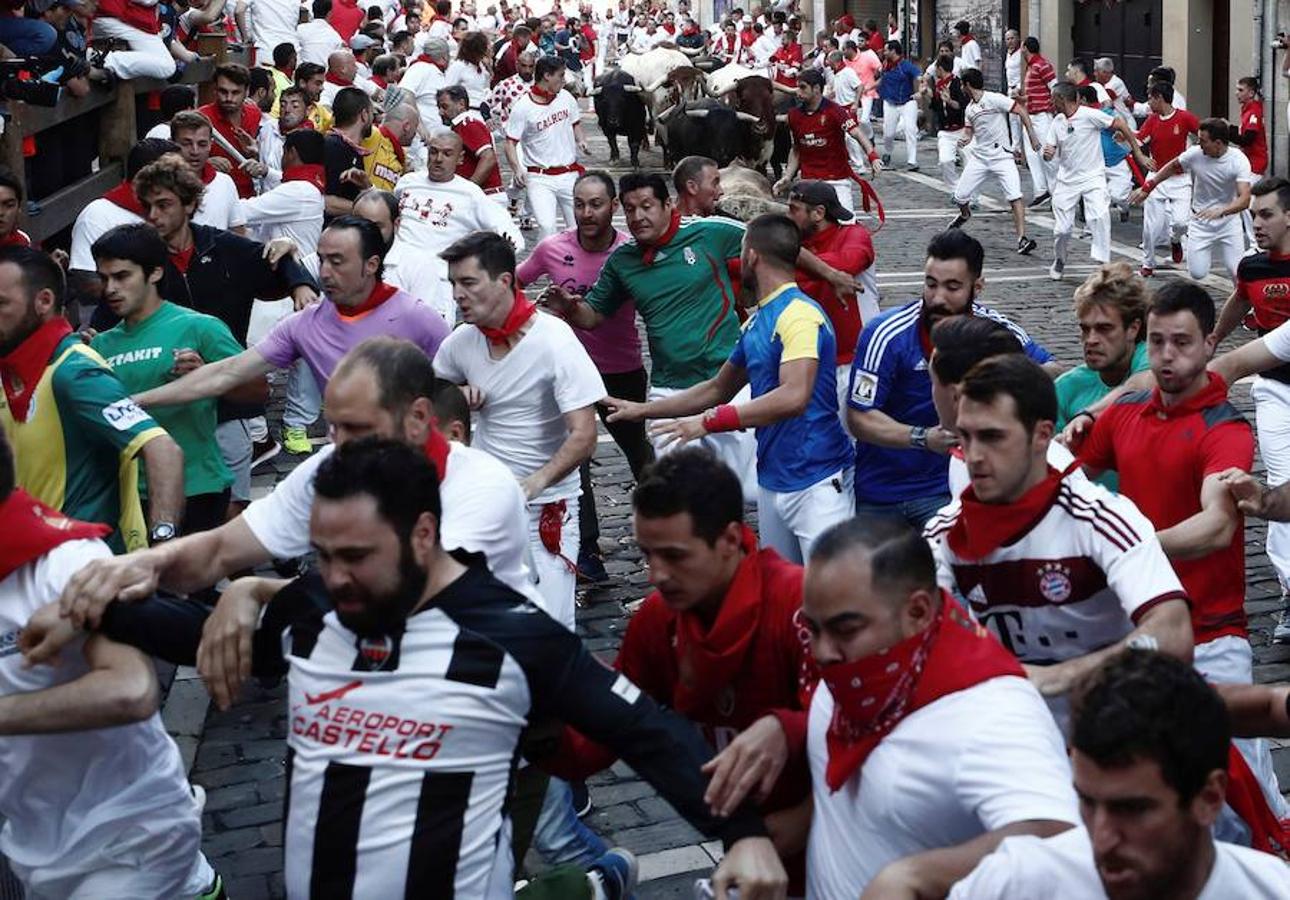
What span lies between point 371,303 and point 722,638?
13.9 ft

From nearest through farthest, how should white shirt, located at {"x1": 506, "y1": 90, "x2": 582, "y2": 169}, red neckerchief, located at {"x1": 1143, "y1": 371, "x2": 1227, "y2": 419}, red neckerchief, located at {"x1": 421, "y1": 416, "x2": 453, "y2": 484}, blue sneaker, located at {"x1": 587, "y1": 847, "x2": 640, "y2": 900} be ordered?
1. red neckerchief, located at {"x1": 421, "y1": 416, "x2": 453, "y2": 484}
2. blue sneaker, located at {"x1": 587, "y1": 847, "x2": 640, "y2": 900}
3. red neckerchief, located at {"x1": 1143, "y1": 371, "x2": 1227, "y2": 419}
4. white shirt, located at {"x1": 506, "y1": 90, "x2": 582, "y2": 169}

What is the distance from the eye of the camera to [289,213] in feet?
41.8

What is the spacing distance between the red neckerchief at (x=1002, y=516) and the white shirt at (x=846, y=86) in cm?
2898

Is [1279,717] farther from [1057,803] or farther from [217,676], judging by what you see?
[217,676]

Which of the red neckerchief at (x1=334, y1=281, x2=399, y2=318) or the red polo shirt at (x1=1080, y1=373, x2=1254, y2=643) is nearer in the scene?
the red polo shirt at (x1=1080, y1=373, x2=1254, y2=643)

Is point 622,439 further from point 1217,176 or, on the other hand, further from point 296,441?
point 1217,176

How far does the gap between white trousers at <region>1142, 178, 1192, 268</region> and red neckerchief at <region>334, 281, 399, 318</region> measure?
1230cm

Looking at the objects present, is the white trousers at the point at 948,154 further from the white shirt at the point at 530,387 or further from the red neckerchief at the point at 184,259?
the white shirt at the point at 530,387

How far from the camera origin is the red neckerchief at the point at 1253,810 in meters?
4.46

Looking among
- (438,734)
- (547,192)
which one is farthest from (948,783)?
(547,192)

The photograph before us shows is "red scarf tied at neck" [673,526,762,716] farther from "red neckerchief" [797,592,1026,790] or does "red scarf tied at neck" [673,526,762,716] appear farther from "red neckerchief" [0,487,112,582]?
"red neckerchief" [0,487,112,582]

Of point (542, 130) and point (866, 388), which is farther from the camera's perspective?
point (542, 130)

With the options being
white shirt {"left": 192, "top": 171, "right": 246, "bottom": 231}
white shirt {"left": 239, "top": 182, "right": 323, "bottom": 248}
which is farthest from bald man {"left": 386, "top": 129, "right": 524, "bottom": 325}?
white shirt {"left": 192, "top": 171, "right": 246, "bottom": 231}

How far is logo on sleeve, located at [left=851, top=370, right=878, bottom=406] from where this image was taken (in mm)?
7488
